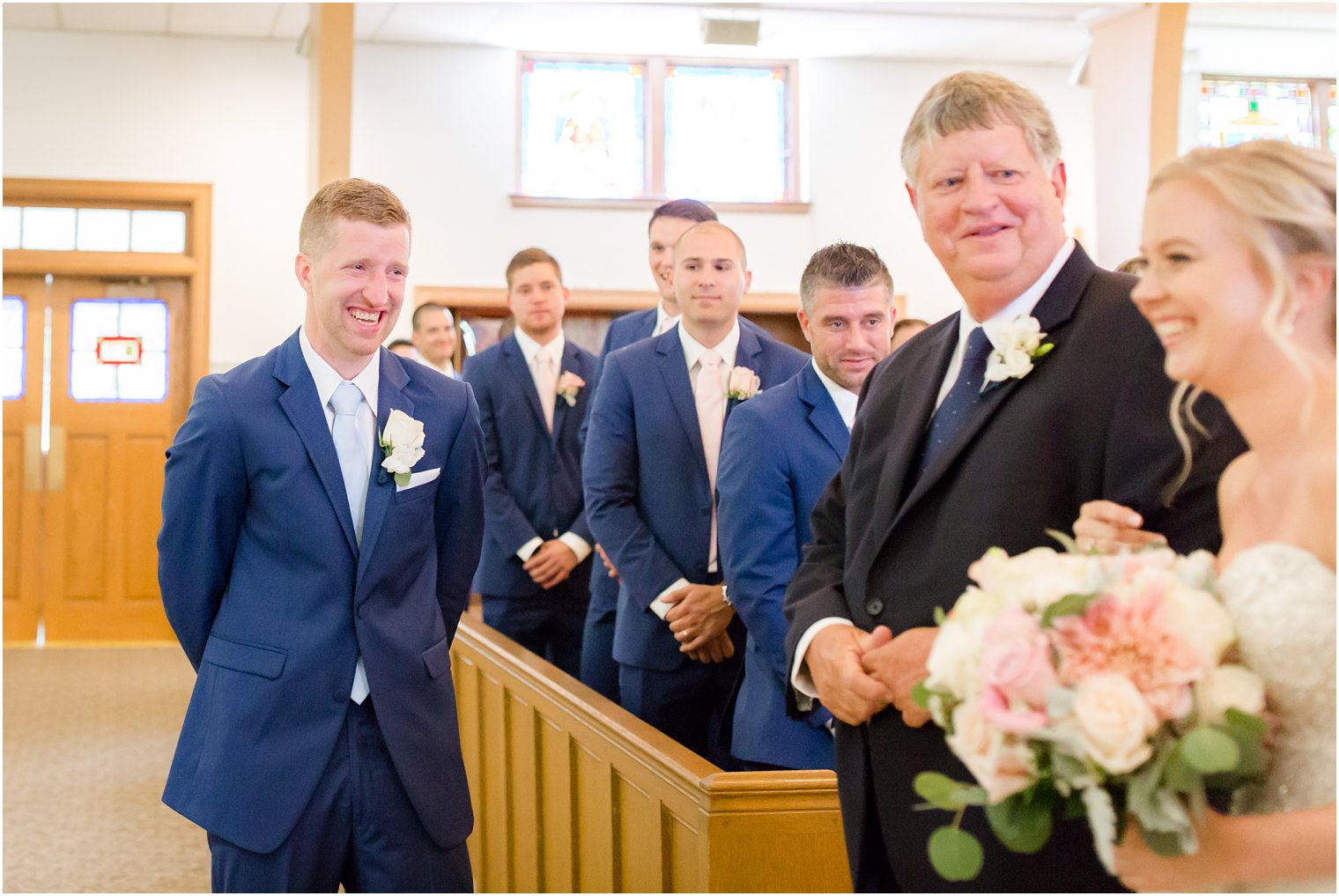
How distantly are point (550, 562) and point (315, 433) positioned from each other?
7.41 ft

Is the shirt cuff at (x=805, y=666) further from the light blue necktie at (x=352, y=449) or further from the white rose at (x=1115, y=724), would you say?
the light blue necktie at (x=352, y=449)

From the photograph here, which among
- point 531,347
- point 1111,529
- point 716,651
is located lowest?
point 716,651

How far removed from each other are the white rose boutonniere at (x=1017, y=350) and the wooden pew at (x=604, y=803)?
98cm

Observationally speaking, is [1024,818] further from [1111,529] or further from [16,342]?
[16,342]

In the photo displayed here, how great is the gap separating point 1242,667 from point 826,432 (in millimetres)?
1781

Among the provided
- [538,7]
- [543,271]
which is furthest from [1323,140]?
[543,271]

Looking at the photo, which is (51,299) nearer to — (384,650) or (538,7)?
(538,7)

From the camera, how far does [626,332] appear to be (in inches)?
→ 193

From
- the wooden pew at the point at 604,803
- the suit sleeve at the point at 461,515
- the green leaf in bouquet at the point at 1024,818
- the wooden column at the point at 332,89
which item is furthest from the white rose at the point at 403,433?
the wooden column at the point at 332,89

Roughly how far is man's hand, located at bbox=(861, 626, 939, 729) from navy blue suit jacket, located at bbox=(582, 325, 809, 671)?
181 cm

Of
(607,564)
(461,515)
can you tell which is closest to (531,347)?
(607,564)

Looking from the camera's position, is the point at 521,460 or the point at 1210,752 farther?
the point at 521,460

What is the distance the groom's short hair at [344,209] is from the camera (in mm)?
2514

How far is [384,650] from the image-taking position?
250 cm
